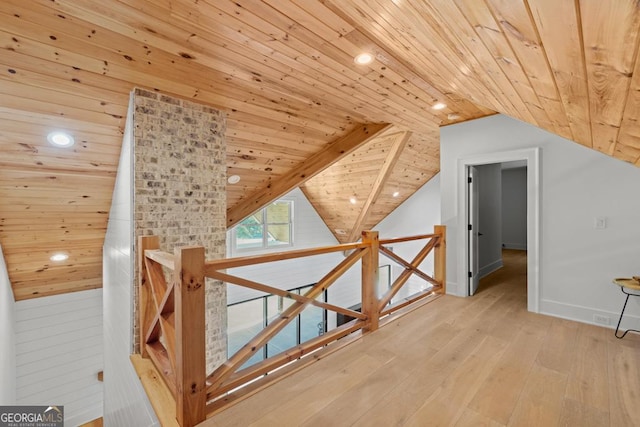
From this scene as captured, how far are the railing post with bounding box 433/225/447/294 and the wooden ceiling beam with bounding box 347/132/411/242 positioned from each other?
5.08 ft

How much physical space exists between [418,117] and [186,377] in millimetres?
3904

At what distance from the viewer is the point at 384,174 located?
5.36 metres

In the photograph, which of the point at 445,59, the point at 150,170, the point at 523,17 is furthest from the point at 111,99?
the point at 523,17

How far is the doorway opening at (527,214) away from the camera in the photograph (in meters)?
3.42

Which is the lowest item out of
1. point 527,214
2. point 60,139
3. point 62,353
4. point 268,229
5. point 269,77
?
point 62,353

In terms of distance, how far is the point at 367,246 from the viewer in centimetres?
287

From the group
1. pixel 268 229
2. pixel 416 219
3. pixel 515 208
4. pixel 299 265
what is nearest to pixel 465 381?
pixel 268 229

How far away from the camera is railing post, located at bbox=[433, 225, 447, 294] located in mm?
4027

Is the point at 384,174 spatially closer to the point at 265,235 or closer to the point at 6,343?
the point at 265,235

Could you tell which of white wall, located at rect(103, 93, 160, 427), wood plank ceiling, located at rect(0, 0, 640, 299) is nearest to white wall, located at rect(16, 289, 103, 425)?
wood plank ceiling, located at rect(0, 0, 640, 299)

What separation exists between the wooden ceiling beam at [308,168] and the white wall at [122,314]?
195 centimetres

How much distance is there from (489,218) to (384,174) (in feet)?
7.21

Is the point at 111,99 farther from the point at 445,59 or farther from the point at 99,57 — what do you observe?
the point at 445,59

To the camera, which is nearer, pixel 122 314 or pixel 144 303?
pixel 144 303
